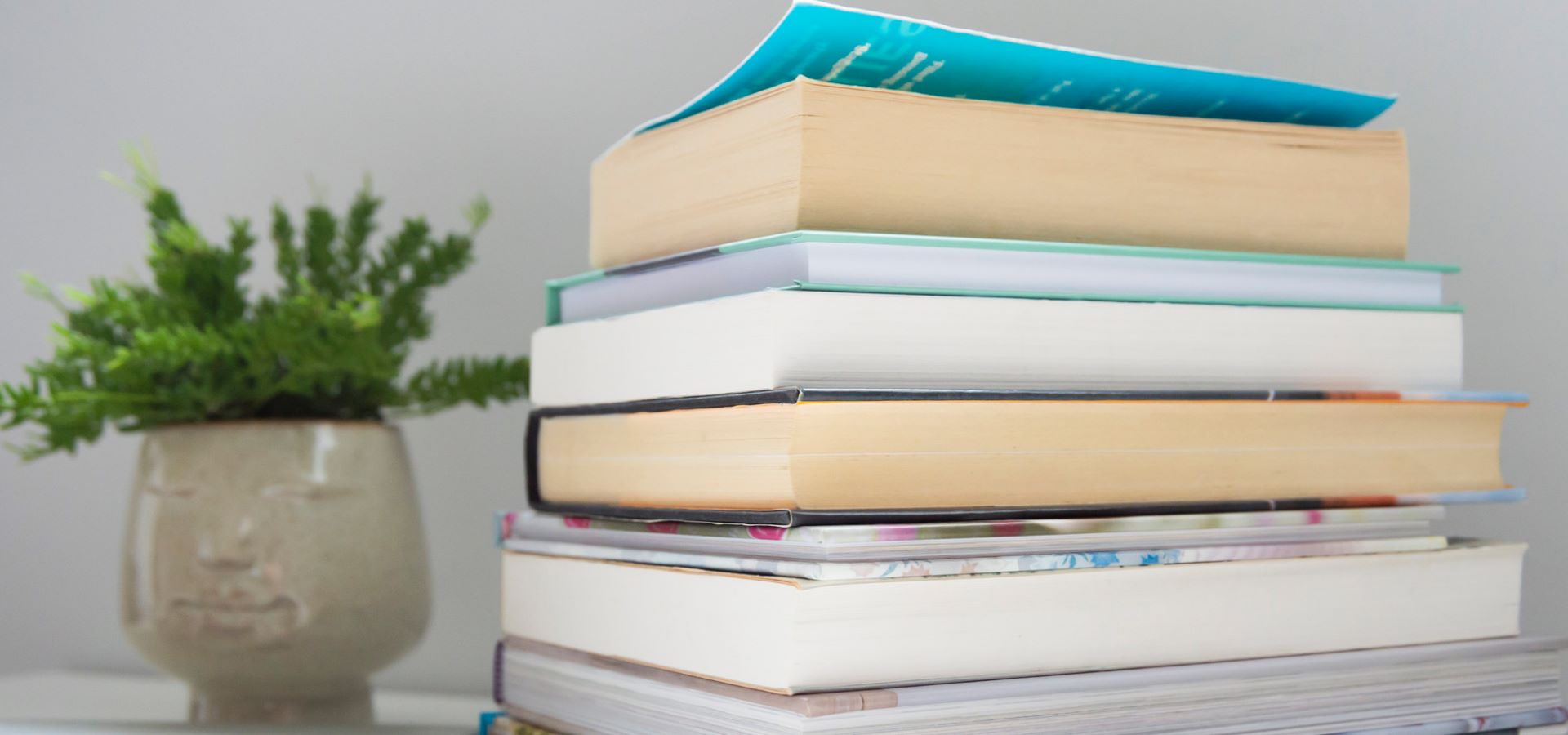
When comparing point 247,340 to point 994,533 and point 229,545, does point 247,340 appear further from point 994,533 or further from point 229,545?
point 994,533

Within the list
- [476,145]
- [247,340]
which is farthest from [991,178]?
[476,145]

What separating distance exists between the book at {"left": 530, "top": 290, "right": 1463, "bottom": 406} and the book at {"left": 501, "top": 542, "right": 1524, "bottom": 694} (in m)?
0.07

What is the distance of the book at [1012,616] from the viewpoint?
1.44 ft

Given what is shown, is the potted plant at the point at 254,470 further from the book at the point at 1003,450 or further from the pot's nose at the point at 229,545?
the book at the point at 1003,450

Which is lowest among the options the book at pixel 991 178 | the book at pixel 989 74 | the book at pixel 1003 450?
the book at pixel 1003 450

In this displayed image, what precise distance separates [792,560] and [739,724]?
59 mm

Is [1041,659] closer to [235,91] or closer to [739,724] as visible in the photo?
[739,724]

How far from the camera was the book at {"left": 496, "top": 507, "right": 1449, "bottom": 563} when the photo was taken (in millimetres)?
448

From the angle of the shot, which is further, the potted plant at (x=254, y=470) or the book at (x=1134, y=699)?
the potted plant at (x=254, y=470)

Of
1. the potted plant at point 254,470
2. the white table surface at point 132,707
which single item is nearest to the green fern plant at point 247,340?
the potted plant at point 254,470

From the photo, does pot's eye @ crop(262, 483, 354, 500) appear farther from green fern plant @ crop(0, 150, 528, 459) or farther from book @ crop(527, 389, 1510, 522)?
book @ crop(527, 389, 1510, 522)

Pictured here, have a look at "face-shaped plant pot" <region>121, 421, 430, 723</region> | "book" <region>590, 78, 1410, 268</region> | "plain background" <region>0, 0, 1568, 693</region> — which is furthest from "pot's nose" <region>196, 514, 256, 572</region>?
"book" <region>590, 78, 1410, 268</region>

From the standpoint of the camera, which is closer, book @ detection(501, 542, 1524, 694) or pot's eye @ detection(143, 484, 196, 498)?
book @ detection(501, 542, 1524, 694)

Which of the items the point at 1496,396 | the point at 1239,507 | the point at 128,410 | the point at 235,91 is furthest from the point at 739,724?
the point at 235,91
